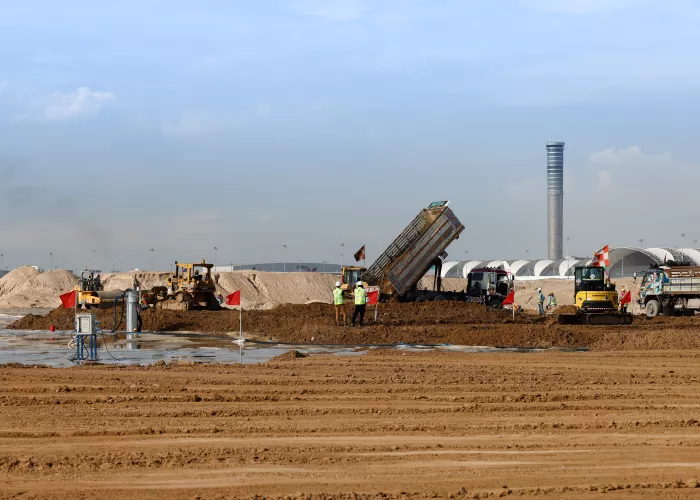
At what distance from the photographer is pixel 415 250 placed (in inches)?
1448

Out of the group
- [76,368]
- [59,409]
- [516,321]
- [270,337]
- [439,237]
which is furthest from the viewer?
[439,237]

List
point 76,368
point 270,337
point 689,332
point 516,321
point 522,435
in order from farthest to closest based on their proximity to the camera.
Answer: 1. point 516,321
2. point 270,337
3. point 689,332
4. point 76,368
5. point 522,435

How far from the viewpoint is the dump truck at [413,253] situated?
36406 millimetres

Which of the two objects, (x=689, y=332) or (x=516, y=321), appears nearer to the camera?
(x=689, y=332)

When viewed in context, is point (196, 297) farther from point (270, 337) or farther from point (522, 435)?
point (522, 435)

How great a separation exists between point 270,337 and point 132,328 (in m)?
4.20

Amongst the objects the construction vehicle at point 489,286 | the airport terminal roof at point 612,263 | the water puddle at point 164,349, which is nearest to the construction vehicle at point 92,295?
the water puddle at point 164,349

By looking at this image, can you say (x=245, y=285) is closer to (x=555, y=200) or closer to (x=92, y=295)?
(x=92, y=295)

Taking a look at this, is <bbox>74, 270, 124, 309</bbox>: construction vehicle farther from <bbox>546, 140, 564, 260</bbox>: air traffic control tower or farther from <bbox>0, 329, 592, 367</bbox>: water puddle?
<bbox>546, 140, 564, 260</bbox>: air traffic control tower

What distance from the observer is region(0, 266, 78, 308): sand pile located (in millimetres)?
68438

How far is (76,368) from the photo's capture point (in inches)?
652

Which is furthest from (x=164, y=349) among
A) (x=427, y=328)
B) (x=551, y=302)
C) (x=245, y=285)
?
(x=245, y=285)

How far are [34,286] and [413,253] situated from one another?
50.0 meters

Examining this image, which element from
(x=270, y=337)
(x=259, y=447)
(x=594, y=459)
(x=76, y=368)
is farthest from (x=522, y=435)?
(x=270, y=337)
